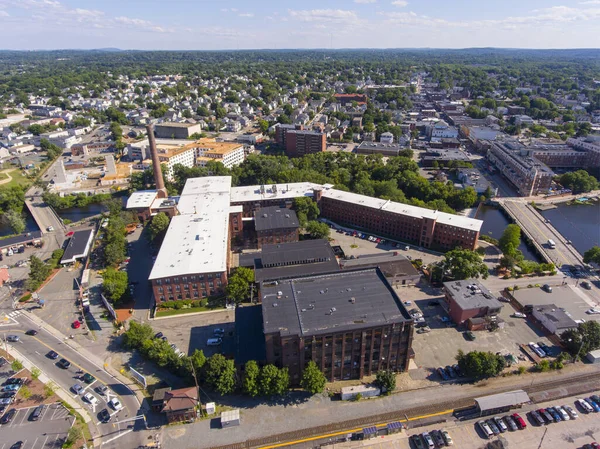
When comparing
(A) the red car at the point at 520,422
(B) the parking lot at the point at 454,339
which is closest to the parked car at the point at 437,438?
(B) the parking lot at the point at 454,339

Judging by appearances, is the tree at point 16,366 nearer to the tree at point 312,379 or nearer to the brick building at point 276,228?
the tree at point 312,379

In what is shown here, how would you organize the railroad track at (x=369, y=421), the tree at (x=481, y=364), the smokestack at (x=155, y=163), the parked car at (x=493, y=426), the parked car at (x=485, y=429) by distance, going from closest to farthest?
1. the railroad track at (x=369, y=421)
2. the parked car at (x=485, y=429)
3. the parked car at (x=493, y=426)
4. the tree at (x=481, y=364)
5. the smokestack at (x=155, y=163)

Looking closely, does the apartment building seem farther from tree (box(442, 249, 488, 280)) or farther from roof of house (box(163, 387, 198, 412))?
roof of house (box(163, 387, 198, 412))

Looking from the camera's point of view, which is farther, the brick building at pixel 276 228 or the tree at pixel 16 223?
the tree at pixel 16 223

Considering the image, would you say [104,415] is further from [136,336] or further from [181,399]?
[136,336]

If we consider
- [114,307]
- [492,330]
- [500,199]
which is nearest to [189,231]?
[114,307]

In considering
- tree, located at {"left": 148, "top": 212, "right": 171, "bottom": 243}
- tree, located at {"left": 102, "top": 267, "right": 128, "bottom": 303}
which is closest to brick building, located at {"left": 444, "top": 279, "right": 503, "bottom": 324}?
tree, located at {"left": 102, "top": 267, "right": 128, "bottom": 303}
